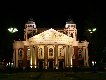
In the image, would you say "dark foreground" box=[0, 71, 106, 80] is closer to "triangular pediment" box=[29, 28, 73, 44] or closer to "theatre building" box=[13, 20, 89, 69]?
"theatre building" box=[13, 20, 89, 69]

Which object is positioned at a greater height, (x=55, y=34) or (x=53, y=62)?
(x=55, y=34)

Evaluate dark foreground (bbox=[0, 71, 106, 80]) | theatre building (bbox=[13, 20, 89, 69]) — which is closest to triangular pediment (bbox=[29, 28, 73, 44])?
theatre building (bbox=[13, 20, 89, 69])

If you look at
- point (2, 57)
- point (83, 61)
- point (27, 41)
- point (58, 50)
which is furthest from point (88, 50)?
point (2, 57)

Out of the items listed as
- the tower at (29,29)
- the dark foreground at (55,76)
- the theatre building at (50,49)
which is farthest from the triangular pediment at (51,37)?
the dark foreground at (55,76)

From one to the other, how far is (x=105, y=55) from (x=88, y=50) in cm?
823

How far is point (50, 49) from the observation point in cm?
8575

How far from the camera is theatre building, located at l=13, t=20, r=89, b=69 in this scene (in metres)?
A: 81.6

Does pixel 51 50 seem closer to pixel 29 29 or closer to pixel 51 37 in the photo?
pixel 51 37

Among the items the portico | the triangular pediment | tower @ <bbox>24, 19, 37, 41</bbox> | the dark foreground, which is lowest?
the dark foreground

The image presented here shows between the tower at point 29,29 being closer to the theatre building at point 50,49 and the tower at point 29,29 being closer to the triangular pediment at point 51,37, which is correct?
the theatre building at point 50,49

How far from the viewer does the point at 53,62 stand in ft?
277

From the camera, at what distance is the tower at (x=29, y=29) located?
296 feet

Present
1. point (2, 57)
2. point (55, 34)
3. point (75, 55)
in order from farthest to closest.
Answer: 1. point (2, 57)
2. point (75, 55)
3. point (55, 34)

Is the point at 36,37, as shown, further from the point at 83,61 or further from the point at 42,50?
the point at 83,61
